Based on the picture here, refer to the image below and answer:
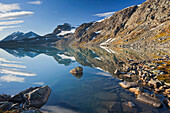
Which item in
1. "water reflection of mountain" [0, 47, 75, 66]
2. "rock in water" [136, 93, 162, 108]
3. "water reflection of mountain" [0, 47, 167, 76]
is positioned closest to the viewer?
"rock in water" [136, 93, 162, 108]

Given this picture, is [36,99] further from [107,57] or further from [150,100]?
[107,57]

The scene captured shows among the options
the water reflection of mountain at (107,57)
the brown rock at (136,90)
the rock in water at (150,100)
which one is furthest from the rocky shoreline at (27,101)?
the water reflection of mountain at (107,57)

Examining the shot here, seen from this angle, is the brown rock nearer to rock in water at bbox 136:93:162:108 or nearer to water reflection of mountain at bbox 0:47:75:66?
rock in water at bbox 136:93:162:108

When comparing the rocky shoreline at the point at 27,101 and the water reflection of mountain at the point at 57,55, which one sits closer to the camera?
the rocky shoreline at the point at 27,101

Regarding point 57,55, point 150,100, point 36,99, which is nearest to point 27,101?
point 36,99

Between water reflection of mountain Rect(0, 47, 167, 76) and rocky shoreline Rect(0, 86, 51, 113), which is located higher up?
water reflection of mountain Rect(0, 47, 167, 76)

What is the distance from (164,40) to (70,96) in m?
115

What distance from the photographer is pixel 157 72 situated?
2055 centimetres

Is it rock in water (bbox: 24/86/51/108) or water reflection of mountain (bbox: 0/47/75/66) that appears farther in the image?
water reflection of mountain (bbox: 0/47/75/66)

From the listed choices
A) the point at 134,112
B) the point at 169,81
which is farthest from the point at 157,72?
the point at 134,112

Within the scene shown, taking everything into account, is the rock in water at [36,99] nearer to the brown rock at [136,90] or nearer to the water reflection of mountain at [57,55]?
the brown rock at [136,90]

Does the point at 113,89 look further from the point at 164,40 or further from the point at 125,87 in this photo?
the point at 164,40

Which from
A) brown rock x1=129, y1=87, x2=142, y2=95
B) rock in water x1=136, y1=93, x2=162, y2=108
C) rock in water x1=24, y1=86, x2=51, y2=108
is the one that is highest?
rock in water x1=24, y1=86, x2=51, y2=108

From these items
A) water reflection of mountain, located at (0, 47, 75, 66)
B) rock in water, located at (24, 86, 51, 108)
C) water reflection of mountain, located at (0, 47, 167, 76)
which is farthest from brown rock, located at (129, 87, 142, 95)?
water reflection of mountain, located at (0, 47, 75, 66)
